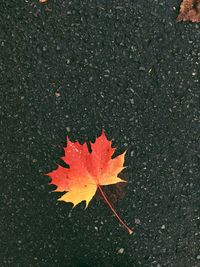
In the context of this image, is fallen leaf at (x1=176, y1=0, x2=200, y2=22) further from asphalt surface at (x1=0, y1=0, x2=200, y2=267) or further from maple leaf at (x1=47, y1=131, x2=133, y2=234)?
maple leaf at (x1=47, y1=131, x2=133, y2=234)

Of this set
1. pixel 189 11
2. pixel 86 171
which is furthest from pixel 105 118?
pixel 189 11

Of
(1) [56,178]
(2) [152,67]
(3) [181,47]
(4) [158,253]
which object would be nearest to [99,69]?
(2) [152,67]

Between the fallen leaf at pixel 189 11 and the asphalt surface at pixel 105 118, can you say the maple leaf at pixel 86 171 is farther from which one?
the fallen leaf at pixel 189 11

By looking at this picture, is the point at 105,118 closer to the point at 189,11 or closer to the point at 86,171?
the point at 86,171

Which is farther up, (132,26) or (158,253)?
(132,26)

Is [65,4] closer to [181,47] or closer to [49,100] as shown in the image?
[49,100]
